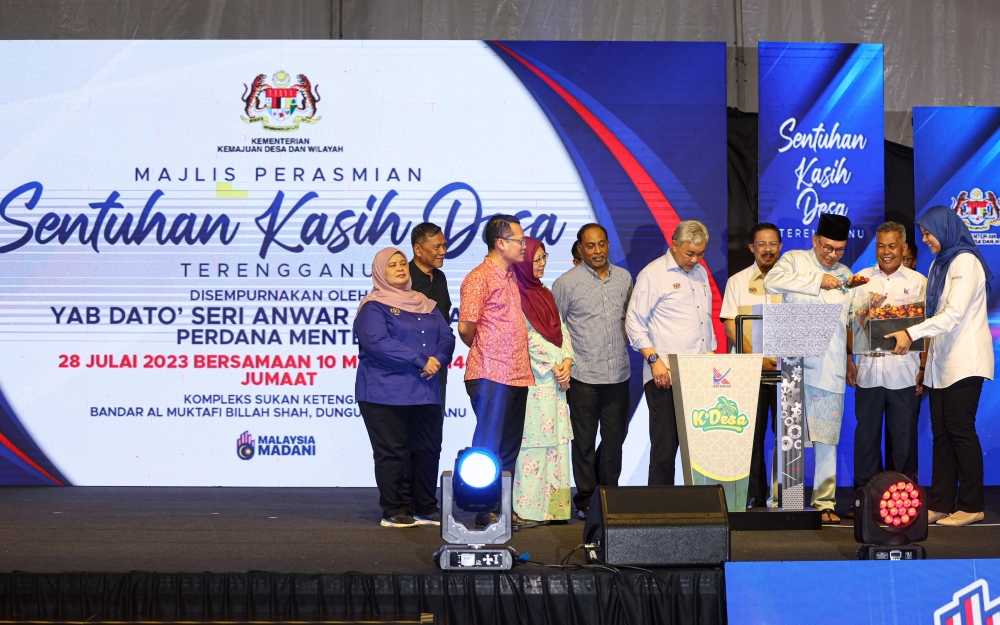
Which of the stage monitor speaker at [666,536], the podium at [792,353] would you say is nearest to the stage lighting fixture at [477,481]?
the stage monitor speaker at [666,536]

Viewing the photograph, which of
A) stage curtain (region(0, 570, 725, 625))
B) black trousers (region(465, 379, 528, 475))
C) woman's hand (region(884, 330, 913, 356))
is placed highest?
woman's hand (region(884, 330, 913, 356))

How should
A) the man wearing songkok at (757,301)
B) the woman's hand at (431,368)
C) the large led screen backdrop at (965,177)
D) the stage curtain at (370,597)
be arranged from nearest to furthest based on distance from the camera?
1. the stage curtain at (370,597)
2. the woman's hand at (431,368)
3. the man wearing songkok at (757,301)
4. the large led screen backdrop at (965,177)

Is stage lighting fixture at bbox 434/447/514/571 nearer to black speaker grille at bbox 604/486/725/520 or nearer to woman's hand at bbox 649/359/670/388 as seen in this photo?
black speaker grille at bbox 604/486/725/520

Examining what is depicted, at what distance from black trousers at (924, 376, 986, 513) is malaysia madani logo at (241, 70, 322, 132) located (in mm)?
3776

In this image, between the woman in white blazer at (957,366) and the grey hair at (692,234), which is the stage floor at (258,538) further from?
the grey hair at (692,234)

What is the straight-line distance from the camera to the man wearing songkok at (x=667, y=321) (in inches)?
183

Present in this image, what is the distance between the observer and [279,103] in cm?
587

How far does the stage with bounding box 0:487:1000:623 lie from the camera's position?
319 centimetres

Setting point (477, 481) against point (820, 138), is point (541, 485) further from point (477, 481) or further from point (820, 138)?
point (820, 138)

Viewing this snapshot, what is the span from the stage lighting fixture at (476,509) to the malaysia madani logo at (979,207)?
4103 mm

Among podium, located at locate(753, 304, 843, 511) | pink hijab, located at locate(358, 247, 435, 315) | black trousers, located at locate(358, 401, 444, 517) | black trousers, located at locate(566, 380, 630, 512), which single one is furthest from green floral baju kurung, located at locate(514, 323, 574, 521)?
podium, located at locate(753, 304, 843, 511)

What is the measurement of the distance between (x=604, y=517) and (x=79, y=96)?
4.36m

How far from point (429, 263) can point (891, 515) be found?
2.50 m

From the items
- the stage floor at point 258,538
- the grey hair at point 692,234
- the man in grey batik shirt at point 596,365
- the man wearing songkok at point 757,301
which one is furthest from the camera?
the man wearing songkok at point 757,301
